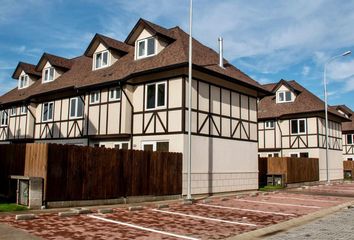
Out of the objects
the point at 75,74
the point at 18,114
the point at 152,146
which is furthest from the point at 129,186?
the point at 18,114

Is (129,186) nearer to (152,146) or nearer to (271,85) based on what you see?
(152,146)

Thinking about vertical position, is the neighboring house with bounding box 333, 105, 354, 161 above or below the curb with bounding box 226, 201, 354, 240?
above

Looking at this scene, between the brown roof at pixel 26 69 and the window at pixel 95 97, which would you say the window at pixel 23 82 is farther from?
the window at pixel 95 97

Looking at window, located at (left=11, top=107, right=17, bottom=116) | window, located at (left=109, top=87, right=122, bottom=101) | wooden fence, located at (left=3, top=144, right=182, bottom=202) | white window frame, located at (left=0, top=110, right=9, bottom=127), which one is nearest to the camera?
wooden fence, located at (left=3, top=144, right=182, bottom=202)

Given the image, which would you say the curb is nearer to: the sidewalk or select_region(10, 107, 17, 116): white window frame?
the sidewalk

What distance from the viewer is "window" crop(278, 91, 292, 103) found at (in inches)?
1458

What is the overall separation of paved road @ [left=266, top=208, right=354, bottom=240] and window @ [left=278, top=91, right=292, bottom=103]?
2543cm

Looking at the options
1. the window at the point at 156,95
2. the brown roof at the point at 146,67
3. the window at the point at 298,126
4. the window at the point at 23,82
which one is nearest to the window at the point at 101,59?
the brown roof at the point at 146,67

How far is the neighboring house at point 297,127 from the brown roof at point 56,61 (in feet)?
61.5

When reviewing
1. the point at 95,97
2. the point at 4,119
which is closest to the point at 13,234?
the point at 95,97

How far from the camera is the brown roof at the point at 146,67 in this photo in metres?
19.7

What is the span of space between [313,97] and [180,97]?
21674mm

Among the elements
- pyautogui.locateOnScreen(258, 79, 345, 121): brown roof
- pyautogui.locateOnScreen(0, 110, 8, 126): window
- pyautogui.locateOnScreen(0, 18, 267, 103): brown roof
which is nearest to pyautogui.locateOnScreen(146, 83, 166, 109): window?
pyautogui.locateOnScreen(0, 18, 267, 103): brown roof

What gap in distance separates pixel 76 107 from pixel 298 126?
2048 centimetres
